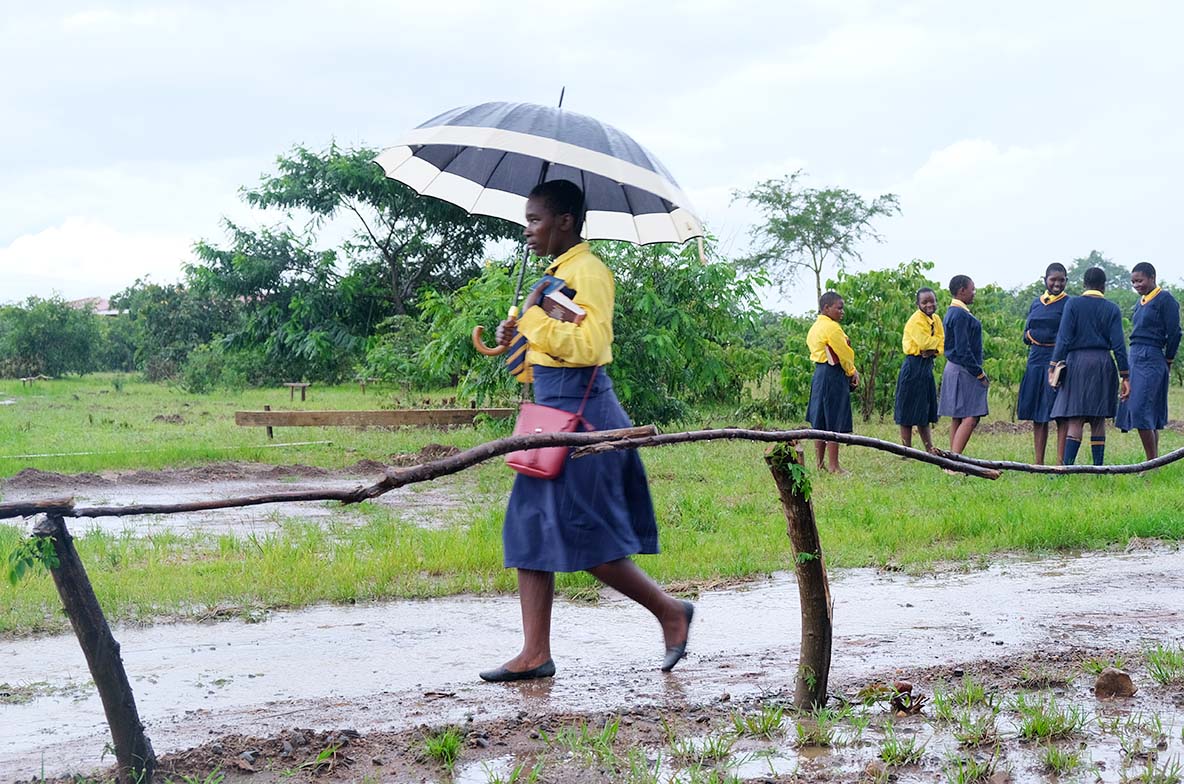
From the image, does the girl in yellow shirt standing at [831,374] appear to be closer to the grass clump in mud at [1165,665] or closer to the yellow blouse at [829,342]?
the yellow blouse at [829,342]

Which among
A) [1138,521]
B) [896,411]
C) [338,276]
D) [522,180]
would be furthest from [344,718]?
[338,276]

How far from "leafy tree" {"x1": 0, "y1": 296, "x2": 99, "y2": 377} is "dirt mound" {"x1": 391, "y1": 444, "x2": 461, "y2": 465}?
3460 cm

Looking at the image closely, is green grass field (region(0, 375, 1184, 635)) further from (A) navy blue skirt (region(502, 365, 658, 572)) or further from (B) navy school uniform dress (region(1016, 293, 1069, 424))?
(A) navy blue skirt (region(502, 365, 658, 572))

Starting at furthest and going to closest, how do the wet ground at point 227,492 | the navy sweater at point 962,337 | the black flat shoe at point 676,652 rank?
the navy sweater at point 962,337 → the wet ground at point 227,492 → the black flat shoe at point 676,652

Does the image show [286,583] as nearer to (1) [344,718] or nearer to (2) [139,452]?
(1) [344,718]

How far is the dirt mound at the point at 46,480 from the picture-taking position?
1111 centimetres

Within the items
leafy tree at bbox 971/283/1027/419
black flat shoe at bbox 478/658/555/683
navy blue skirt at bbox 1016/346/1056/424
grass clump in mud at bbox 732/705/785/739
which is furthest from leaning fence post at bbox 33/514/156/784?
leafy tree at bbox 971/283/1027/419

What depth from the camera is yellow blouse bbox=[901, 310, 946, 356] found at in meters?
11.9

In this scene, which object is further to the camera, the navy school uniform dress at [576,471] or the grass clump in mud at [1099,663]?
the grass clump in mud at [1099,663]

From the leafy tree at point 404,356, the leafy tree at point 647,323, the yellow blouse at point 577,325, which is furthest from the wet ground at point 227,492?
the leafy tree at point 404,356

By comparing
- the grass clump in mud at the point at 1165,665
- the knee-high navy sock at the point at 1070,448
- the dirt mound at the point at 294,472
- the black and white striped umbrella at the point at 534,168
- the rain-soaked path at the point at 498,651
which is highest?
the black and white striped umbrella at the point at 534,168

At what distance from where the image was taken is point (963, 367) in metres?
11.6

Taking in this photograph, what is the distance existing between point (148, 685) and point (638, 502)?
209 cm

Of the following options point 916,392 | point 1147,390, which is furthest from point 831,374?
point 1147,390
